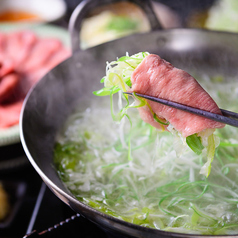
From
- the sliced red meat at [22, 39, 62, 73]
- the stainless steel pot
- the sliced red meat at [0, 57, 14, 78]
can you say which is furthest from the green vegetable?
the sliced red meat at [22, 39, 62, 73]

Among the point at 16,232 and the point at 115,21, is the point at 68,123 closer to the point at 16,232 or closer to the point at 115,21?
the point at 16,232

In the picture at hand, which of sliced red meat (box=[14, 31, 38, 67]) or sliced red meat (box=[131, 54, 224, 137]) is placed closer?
sliced red meat (box=[131, 54, 224, 137])

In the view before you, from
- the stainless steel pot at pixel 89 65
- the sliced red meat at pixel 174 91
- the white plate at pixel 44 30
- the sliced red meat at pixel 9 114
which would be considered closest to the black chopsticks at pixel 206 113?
the sliced red meat at pixel 174 91

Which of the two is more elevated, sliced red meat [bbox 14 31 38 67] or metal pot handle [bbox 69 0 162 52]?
metal pot handle [bbox 69 0 162 52]

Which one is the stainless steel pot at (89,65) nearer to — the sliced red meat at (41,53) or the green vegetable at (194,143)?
the green vegetable at (194,143)

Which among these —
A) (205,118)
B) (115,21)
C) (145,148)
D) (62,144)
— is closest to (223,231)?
(205,118)

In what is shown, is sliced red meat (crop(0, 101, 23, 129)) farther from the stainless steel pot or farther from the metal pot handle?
the metal pot handle
